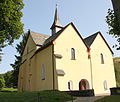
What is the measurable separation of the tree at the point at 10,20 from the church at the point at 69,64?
478 cm

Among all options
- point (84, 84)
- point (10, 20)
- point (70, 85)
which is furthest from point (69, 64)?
point (10, 20)

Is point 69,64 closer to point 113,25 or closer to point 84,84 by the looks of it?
point 84,84

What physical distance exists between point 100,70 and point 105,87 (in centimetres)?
309

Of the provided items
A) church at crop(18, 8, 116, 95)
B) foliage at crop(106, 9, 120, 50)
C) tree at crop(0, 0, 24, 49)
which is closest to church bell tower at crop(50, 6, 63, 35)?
church at crop(18, 8, 116, 95)

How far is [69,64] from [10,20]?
10746 millimetres

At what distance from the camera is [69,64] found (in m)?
21.6

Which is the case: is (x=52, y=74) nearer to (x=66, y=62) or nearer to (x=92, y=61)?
(x=66, y=62)

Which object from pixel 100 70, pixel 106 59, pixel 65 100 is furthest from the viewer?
pixel 106 59

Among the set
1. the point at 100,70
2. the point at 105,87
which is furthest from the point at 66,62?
the point at 105,87

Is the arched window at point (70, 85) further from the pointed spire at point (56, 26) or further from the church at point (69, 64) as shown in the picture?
the pointed spire at point (56, 26)

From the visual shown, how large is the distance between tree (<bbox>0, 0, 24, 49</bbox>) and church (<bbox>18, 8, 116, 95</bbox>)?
4.78m

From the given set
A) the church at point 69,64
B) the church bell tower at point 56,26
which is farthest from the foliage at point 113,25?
the church bell tower at point 56,26

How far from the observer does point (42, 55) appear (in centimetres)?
2372

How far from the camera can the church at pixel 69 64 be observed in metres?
20.6
